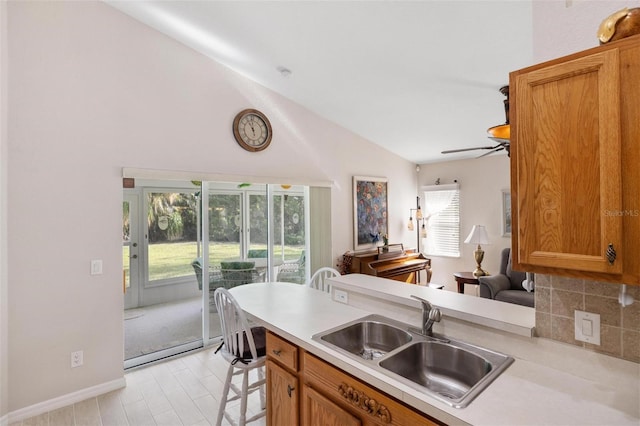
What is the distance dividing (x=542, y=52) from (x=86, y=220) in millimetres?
3390

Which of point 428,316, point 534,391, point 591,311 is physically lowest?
point 534,391

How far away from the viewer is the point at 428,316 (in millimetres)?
1578

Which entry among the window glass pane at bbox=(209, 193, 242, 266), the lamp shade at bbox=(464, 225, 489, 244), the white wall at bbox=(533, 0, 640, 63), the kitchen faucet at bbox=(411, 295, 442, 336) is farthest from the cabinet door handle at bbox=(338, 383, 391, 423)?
the lamp shade at bbox=(464, 225, 489, 244)

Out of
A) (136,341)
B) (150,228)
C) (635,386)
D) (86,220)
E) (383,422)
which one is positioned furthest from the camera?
(150,228)

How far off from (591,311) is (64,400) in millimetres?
3646

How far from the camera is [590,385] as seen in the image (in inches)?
45.8

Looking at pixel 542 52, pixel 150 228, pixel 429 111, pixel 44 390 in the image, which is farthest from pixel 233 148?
pixel 542 52

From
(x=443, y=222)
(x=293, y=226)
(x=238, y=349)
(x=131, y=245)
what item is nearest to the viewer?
(x=238, y=349)

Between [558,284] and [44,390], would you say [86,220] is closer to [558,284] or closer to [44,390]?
[44,390]

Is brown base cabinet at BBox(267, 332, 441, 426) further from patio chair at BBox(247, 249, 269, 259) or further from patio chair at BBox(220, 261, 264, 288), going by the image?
patio chair at BBox(247, 249, 269, 259)

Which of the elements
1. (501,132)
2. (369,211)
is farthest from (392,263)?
(501,132)

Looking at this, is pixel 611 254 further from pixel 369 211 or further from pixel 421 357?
pixel 369 211

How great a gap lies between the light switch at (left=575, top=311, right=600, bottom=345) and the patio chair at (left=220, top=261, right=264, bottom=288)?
347cm

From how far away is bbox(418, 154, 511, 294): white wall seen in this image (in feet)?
16.9
